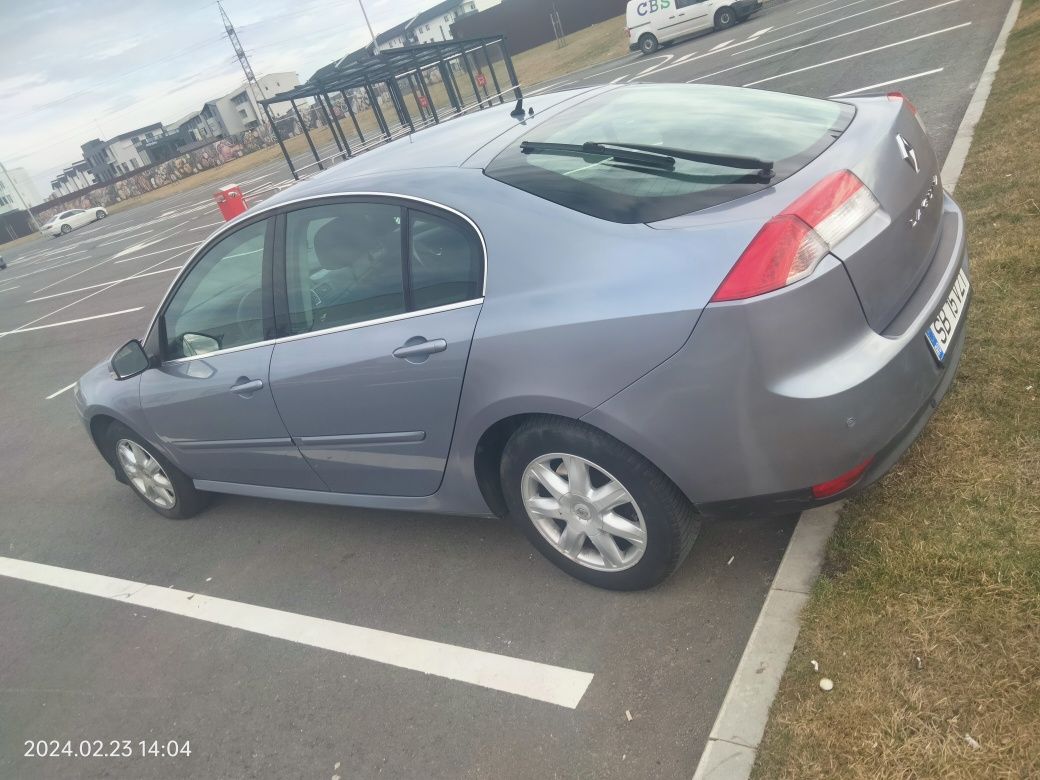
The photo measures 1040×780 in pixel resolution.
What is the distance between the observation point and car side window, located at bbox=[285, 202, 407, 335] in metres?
3.09

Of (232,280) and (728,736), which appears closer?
(728,736)

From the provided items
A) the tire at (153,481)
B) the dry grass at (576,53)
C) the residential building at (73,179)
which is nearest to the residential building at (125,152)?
the residential building at (73,179)

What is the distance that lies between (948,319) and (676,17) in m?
25.2

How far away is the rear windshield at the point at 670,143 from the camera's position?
2.60m

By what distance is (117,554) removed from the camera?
4.65 metres

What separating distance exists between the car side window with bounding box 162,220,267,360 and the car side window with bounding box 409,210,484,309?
3.20 feet

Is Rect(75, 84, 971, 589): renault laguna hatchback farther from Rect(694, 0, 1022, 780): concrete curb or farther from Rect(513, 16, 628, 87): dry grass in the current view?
Rect(513, 16, 628, 87): dry grass

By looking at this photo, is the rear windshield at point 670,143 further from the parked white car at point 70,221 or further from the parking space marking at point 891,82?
the parked white car at point 70,221

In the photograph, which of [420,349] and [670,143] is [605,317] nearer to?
[420,349]

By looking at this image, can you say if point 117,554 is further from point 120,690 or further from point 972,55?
point 972,55

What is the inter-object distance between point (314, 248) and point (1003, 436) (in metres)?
2.86

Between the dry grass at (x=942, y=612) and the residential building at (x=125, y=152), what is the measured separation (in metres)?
112

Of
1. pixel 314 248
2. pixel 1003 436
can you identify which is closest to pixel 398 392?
pixel 314 248

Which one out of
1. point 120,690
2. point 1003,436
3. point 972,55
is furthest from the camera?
A: point 972,55
